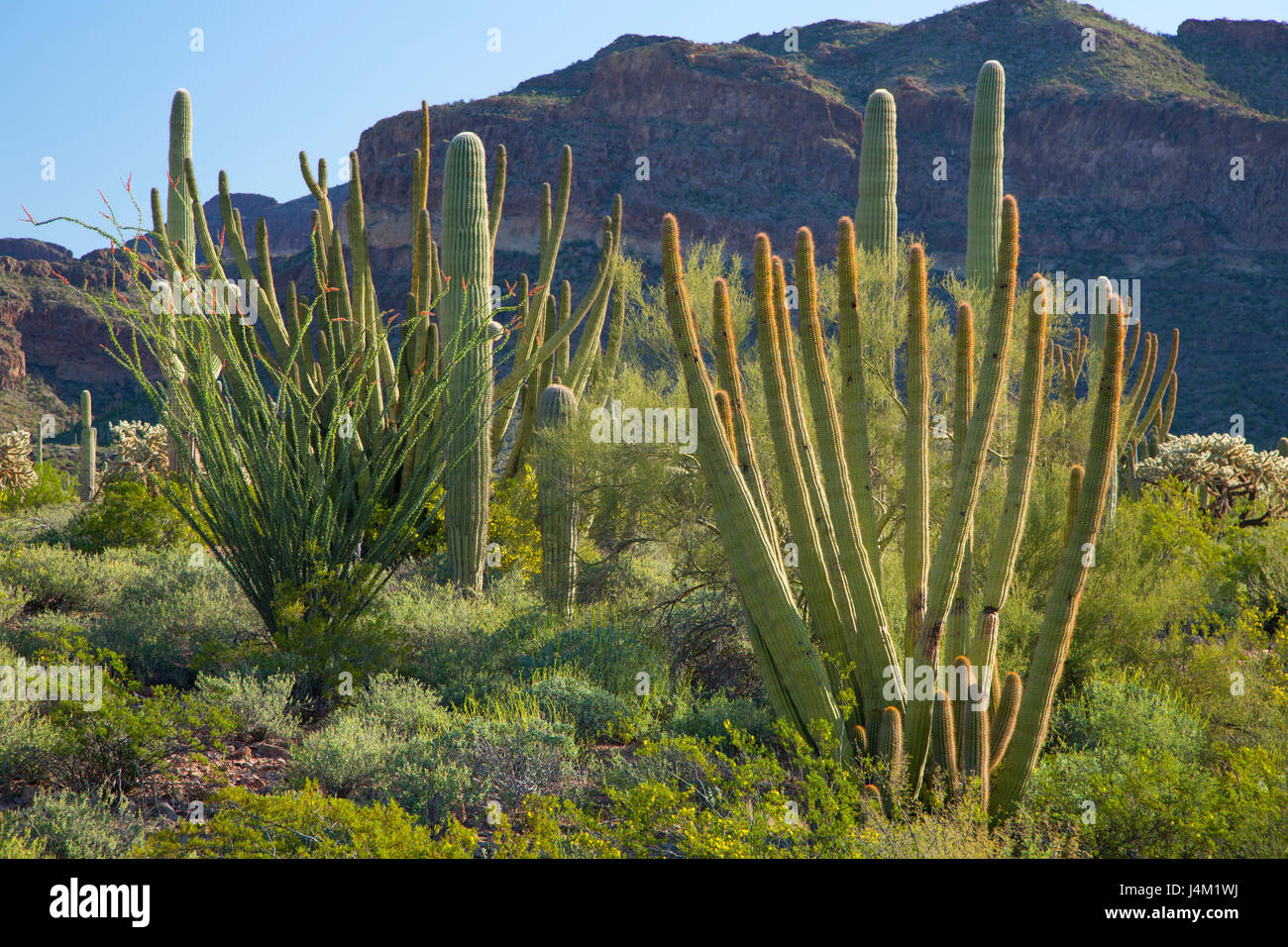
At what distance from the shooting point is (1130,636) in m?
7.05

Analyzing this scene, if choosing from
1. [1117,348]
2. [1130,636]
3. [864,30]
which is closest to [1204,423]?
[1130,636]

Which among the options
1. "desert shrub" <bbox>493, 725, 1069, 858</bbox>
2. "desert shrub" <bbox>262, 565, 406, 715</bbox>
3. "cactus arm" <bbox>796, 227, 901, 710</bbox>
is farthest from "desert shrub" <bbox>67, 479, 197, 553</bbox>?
"cactus arm" <bbox>796, 227, 901, 710</bbox>

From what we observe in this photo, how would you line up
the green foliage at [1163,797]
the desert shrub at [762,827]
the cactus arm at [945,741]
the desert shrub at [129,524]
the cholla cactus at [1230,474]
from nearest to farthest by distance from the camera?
the desert shrub at [762,827], the green foliage at [1163,797], the cactus arm at [945,741], the desert shrub at [129,524], the cholla cactus at [1230,474]

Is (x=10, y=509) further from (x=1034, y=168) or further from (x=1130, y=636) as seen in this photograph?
(x=1034, y=168)

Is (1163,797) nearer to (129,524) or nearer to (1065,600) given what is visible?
(1065,600)

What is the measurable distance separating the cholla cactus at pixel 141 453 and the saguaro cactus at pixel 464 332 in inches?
247

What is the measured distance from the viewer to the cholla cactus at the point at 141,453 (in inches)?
506

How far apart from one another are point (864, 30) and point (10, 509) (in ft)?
226

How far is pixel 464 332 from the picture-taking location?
800cm

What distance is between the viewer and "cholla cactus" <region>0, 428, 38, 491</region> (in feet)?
48.6

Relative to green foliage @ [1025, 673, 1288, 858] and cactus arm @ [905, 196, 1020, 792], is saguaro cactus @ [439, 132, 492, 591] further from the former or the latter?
green foliage @ [1025, 673, 1288, 858]

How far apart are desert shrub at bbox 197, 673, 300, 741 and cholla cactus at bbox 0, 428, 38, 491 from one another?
1165cm

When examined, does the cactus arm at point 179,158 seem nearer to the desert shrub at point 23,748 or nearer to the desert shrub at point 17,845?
the desert shrub at point 23,748

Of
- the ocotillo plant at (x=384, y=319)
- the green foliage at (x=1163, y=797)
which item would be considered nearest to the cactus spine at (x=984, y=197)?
the ocotillo plant at (x=384, y=319)
